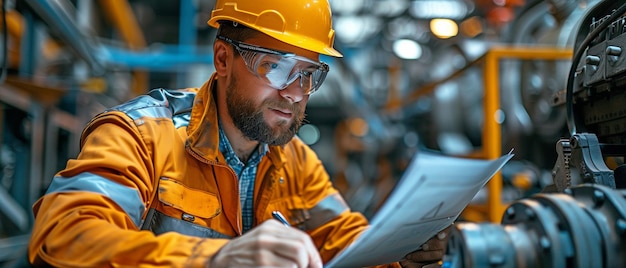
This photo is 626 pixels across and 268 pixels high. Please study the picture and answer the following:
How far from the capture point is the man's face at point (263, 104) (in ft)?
5.38

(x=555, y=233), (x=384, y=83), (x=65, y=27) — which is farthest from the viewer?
(x=384, y=83)

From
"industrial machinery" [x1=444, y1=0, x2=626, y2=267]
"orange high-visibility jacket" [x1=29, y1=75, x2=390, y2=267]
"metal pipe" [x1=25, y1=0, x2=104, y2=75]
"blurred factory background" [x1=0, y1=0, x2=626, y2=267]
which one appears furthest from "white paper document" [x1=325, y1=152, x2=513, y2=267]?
"metal pipe" [x1=25, y1=0, x2=104, y2=75]

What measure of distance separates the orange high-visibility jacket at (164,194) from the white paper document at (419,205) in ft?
0.88

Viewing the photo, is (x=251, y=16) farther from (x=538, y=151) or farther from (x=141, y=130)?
(x=538, y=151)

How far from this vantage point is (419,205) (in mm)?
991

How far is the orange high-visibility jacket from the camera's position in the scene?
1052mm

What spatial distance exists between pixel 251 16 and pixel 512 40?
324 cm

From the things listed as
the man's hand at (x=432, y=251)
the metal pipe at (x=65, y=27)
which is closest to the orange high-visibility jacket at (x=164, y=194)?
the man's hand at (x=432, y=251)

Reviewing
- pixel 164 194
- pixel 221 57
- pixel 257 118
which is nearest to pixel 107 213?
pixel 164 194

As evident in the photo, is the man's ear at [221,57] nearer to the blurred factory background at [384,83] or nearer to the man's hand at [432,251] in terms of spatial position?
the man's hand at [432,251]

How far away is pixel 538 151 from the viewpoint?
4246mm

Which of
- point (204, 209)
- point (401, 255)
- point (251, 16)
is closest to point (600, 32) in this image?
point (401, 255)

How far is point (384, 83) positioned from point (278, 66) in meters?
6.75

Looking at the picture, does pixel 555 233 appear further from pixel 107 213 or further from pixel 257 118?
pixel 257 118
